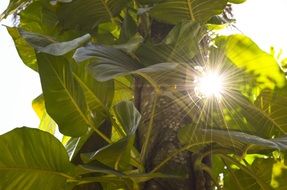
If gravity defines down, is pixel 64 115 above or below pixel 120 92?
below

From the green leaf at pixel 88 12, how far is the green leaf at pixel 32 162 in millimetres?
338

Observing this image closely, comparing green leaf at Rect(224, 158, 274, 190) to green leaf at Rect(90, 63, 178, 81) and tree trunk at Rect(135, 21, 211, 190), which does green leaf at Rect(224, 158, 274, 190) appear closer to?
tree trunk at Rect(135, 21, 211, 190)

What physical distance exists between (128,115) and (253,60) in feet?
0.97

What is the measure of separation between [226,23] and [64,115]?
0.52 meters

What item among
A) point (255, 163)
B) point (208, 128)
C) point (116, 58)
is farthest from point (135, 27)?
point (255, 163)

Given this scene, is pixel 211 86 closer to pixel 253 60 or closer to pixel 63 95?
pixel 253 60

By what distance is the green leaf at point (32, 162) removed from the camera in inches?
35.8

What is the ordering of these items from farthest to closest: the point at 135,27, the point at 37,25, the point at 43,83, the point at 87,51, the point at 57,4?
the point at 37,25 < the point at 57,4 < the point at 135,27 < the point at 43,83 < the point at 87,51

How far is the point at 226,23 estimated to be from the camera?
124 cm

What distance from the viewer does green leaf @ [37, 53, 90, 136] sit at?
929 millimetres

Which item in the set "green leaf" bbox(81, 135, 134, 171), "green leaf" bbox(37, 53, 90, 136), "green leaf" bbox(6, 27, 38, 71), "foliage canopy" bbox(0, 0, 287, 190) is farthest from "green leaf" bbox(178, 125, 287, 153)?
"green leaf" bbox(6, 27, 38, 71)

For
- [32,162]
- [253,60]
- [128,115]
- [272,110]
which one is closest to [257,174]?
[272,110]

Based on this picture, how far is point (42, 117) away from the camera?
1.36 m

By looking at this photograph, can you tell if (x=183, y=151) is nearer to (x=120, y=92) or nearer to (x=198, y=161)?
(x=198, y=161)
